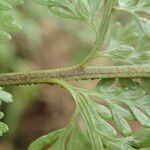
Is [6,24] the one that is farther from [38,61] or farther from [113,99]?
[38,61]

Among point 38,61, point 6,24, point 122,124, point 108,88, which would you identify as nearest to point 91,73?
point 108,88

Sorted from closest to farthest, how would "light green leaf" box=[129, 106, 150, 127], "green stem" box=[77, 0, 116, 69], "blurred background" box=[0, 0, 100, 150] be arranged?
"light green leaf" box=[129, 106, 150, 127] < "green stem" box=[77, 0, 116, 69] < "blurred background" box=[0, 0, 100, 150]

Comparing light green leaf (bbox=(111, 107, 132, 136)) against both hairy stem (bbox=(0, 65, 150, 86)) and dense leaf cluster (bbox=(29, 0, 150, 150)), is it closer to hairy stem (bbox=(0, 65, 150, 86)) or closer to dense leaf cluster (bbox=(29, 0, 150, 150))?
dense leaf cluster (bbox=(29, 0, 150, 150))

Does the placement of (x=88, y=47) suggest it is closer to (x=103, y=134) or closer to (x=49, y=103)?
(x=49, y=103)

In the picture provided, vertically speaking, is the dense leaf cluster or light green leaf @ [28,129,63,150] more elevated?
the dense leaf cluster

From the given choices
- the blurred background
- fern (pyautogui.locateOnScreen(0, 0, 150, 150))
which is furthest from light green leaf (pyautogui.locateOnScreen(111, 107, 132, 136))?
the blurred background

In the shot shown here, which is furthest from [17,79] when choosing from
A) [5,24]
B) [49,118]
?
[49,118]
